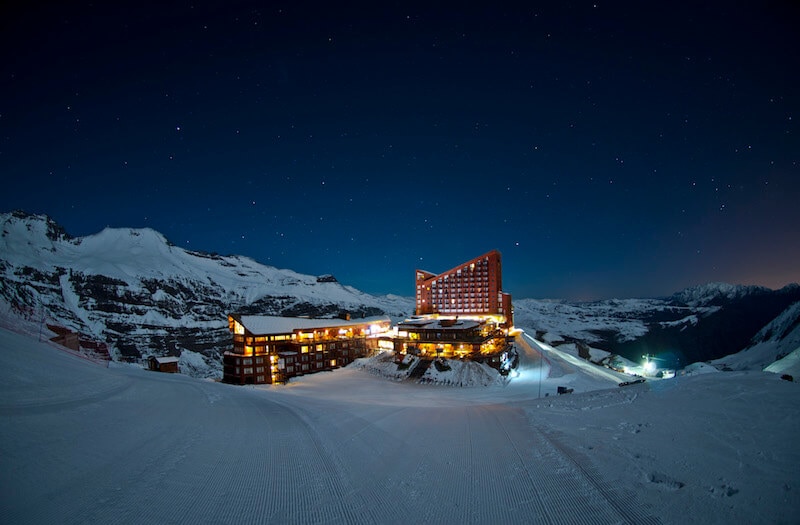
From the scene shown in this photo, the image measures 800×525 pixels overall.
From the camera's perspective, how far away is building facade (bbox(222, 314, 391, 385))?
48.6 metres

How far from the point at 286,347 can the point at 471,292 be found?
140 feet

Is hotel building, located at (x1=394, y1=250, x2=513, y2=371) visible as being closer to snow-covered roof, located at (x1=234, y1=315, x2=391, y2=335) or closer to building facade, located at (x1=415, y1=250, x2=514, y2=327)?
building facade, located at (x1=415, y1=250, x2=514, y2=327)

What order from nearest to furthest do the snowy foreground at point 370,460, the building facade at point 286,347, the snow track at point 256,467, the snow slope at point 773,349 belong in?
the snow track at point 256,467, the snowy foreground at point 370,460, the building facade at point 286,347, the snow slope at point 773,349

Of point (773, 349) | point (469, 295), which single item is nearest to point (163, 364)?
point (469, 295)

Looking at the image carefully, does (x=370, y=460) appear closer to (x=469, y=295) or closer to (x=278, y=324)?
(x=278, y=324)

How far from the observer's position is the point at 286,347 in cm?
5278

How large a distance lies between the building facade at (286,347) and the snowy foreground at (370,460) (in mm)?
37166

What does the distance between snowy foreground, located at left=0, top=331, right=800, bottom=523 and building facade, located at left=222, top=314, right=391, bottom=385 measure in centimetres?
3717

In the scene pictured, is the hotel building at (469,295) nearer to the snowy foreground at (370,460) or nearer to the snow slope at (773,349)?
the snowy foreground at (370,460)

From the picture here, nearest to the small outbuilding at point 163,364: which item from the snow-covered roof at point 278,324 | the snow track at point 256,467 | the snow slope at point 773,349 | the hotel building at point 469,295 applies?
the snow-covered roof at point 278,324

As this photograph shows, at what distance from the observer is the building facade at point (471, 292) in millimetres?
77625

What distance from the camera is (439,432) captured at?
38.6 ft

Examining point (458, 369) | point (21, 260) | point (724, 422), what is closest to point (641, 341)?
point (458, 369)

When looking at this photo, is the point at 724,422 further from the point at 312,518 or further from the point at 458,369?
the point at 458,369
